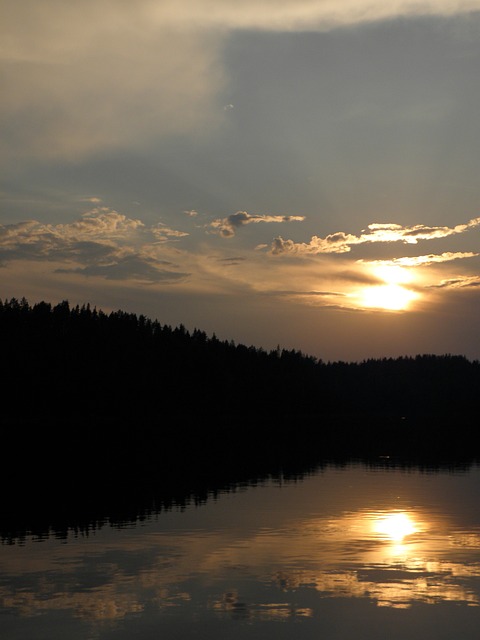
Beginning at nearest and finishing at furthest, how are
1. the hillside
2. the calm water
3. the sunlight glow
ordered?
the calm water
the sunlight glow
the hillside

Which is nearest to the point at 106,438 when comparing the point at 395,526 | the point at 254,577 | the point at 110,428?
the point at 110,428

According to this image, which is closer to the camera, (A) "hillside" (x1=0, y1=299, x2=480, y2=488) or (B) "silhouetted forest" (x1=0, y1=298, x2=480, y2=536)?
(B) "silhouetted forest" (x1=0, y1=298, x2=480, y2=536)

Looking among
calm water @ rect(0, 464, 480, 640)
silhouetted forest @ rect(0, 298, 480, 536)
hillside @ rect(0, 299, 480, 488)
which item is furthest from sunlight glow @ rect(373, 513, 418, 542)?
hillside @ rect(0, 299, 480, 488)

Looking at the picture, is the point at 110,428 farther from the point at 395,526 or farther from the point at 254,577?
the point at 254,577

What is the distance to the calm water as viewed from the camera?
25094 millimetres

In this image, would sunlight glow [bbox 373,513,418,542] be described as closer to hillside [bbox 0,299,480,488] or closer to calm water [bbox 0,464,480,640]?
calm water [bbox 0,464,480,640]

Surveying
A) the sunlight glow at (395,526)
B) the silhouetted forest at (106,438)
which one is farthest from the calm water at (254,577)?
the silhouetted forest at (106,438)

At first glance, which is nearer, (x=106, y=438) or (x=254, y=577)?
(x=254, y=577)

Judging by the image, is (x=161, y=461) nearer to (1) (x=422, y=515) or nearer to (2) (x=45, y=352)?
(1) (x=422, y=515)

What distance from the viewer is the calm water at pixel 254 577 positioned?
25.1 m

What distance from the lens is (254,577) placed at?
105ft

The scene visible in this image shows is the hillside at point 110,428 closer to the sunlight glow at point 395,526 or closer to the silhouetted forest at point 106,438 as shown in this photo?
the silhouetted forest at point 106,438

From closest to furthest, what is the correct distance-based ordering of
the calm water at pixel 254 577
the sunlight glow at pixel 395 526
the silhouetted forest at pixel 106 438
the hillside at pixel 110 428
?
1. the calm water at pixel 254 577
2. the sunlight glow at pixel 395 526
3. the silhouetted forest at pixel 106 438
4. the hillside at pixel 110 428

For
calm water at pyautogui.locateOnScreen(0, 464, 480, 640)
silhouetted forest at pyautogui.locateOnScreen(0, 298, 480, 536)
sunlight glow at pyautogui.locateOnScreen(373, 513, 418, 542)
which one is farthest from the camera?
silhouetted forest at pyautogui.locateOnScreen(0, 298, 480, 536)
